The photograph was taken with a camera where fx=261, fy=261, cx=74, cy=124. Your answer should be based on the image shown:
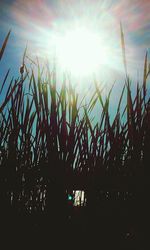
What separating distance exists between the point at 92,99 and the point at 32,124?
10.7 inches

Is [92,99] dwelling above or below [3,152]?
above

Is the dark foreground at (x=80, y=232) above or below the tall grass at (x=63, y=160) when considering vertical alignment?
below

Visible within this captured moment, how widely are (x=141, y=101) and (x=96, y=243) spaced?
0.48 metres

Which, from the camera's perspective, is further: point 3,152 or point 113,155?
point 3,152

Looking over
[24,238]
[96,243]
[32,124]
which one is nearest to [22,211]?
[24,238]

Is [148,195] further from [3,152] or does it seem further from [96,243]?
[3,152]

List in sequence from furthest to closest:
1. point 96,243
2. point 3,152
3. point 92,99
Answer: point 92,99, point 3,152, point 96,243

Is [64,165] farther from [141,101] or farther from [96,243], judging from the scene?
[141,101]

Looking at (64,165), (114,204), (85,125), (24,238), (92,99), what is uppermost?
(92,99)

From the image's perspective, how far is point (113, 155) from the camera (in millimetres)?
769

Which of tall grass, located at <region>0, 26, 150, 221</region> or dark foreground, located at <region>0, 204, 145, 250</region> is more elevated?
tall grass, located at <region>0, 26, 150, 221</region>

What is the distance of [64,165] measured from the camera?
2.49ft

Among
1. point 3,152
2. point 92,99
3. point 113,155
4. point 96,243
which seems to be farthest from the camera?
point 92,99

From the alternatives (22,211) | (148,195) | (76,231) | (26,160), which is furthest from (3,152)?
(148,195)
